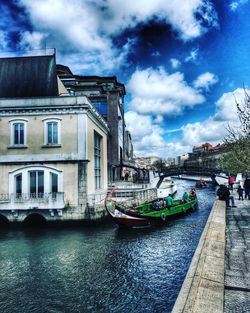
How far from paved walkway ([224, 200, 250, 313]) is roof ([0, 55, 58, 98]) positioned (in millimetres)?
19789

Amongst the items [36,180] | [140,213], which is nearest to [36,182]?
[36,180]

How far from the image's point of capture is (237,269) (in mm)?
8031

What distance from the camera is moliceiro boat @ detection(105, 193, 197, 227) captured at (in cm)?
2033

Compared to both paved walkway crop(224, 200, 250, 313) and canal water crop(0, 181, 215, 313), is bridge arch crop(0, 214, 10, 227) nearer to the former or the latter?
canal water crop(0, 181, 215, 313)

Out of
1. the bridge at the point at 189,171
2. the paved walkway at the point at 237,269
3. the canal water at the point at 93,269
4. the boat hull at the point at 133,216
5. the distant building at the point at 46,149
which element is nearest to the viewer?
the paved walkway at the point at 237,269

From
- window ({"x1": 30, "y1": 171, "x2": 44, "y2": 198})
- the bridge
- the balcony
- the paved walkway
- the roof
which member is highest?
the roof

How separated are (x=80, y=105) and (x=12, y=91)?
799cm

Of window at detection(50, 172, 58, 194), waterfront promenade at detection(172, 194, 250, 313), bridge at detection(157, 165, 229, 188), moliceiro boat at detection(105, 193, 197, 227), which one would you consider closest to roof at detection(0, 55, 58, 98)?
window at detection(50, 172, 58, 194)

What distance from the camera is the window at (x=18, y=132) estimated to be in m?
23.0

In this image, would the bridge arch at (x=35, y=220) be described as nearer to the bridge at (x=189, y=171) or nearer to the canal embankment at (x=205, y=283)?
the canal embankment at (x=205, y=283)

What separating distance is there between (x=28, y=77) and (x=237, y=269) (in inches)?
966

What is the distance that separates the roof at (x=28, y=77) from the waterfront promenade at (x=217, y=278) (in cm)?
2031

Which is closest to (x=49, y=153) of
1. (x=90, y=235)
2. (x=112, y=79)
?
(x=90, y=235)

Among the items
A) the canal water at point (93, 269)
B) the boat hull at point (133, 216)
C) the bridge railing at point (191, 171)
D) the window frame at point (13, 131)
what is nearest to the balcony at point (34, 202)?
the canal water at point (93, 269)
